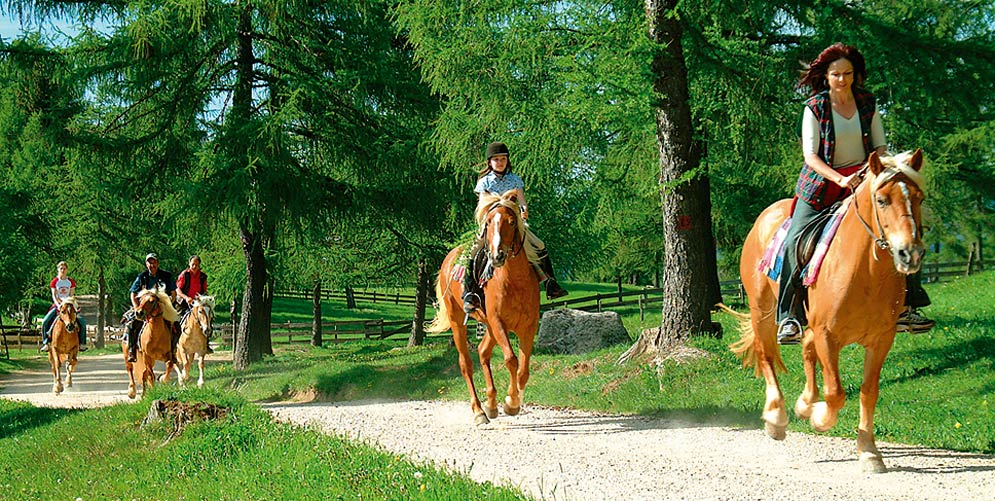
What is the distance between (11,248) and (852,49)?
82.4 feet

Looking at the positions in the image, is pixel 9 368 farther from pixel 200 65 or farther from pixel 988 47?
pixel 988 47

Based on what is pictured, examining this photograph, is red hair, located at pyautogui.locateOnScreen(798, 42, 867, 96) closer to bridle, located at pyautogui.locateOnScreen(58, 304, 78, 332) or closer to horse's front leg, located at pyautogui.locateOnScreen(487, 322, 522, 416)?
horse's front leg, located at pyautogui.locateOnScreen(487, 322, 522, 416)


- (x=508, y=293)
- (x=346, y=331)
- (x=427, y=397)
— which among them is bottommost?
(x=346, y=331)

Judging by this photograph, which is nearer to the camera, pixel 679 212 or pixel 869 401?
pixel 869 401

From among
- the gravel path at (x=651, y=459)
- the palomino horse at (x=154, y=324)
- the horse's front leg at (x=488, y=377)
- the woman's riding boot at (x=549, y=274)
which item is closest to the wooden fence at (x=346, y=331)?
the palomino horse at (x=154, y=324)

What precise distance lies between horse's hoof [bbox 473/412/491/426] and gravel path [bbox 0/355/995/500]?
0.13 meters

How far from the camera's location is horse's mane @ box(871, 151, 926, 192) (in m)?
6.49

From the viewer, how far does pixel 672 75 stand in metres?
13.4

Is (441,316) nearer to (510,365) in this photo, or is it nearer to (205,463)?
(510,365)

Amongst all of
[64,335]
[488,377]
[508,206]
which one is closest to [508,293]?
[508,206]

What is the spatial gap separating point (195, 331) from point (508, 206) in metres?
11.5

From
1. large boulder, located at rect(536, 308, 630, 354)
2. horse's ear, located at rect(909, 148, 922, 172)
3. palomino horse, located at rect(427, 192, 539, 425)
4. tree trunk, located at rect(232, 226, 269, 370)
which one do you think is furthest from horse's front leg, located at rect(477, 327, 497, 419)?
tree trunk, located at rect(232, 226, 269, 370)

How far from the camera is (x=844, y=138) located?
7.63 meters

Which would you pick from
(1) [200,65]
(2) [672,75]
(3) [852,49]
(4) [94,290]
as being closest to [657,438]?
(3) [852,49]
